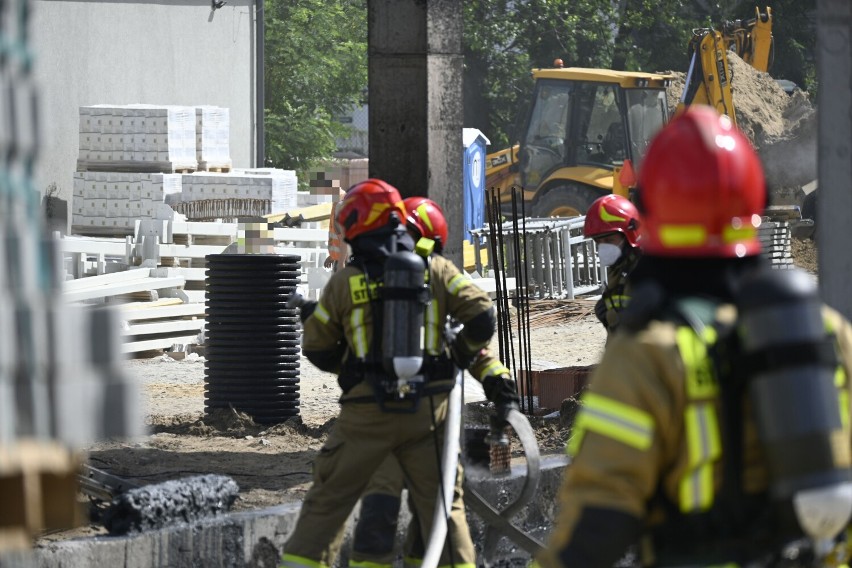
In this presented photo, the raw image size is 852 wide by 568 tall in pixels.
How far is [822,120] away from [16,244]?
6.24m

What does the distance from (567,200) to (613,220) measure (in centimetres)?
1763

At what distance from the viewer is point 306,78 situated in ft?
122

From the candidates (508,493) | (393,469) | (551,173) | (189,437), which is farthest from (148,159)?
(393,469)

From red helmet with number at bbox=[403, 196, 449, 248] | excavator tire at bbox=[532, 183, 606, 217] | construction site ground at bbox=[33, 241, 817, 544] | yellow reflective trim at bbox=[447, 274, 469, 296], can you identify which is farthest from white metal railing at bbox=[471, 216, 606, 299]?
yellow reflective trim at bbox=[447, 274, 469, 296]

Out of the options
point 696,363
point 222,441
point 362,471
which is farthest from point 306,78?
point 696,363

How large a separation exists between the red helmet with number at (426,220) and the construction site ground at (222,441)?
1860mm

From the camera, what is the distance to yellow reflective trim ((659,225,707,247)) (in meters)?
3.27

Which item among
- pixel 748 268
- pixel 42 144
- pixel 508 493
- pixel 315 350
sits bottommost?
pixel 508 493

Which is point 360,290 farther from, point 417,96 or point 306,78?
point 306,78

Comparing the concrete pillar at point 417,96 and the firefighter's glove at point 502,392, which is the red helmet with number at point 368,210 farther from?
the concrete pillar at point 417,96

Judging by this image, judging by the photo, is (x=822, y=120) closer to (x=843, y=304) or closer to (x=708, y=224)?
(x=843, y=304)

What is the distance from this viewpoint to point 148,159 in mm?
20516

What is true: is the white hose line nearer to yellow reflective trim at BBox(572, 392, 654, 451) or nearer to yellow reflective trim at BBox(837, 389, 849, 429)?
yellow reflective trim at BBox(837, 389, 849, 429)

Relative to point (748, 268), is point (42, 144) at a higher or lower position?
higher
